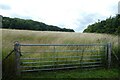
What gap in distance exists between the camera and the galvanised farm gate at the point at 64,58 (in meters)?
11.9

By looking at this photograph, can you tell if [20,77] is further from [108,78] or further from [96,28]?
[96,28]

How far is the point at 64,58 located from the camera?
13.4 meters

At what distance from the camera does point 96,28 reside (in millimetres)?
30484

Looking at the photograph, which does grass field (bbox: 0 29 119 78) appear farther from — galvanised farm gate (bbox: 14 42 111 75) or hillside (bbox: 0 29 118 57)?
galvanised farm gate (bbox: 14 42 111 75)

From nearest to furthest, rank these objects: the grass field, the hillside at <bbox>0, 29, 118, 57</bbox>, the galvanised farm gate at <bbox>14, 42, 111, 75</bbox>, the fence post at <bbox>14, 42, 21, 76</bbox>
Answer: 1. the fence post at <bbox>14, 42, 21, 76</bbox>
2. the galvanised farm gate at <bbox>14, 42, 111, 75</bbox>
3. the grass field
4. the hillside at <bbox>0, 29, 118, 57</bbox>

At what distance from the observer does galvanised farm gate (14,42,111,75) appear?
1195 cm

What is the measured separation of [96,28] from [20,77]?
2055 centimetres

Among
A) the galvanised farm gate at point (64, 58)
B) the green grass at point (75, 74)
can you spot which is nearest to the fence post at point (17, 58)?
the galvanised farm gate at point (64, 58)

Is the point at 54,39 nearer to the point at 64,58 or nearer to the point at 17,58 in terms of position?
the point at 64,58

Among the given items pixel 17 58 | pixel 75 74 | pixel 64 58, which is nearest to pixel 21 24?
pixel 64 58

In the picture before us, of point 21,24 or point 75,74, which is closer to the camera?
point 75,74

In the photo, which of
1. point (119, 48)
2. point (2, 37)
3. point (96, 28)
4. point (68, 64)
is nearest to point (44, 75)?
point (68, 64)

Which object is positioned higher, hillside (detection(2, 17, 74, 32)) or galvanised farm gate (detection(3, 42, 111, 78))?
hillside (detection(2, 17, 74, 32))

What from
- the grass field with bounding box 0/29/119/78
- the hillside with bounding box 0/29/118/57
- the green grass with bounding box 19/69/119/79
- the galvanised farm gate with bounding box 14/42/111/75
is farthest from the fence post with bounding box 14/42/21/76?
the hillside with bounding box 0/29/118/57
